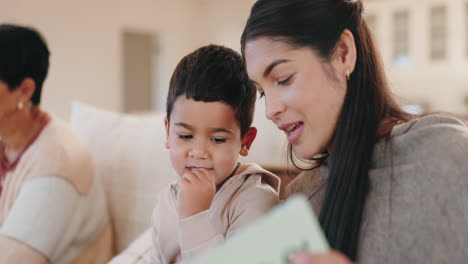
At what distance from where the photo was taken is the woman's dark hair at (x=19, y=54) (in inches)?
50.6

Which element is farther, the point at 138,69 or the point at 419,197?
the point at 138,69

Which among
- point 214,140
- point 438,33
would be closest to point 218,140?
point 214,140

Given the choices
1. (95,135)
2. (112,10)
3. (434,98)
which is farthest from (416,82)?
(95,135)

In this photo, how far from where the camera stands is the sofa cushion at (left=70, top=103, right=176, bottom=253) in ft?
4.66

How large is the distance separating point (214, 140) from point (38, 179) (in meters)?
0.68

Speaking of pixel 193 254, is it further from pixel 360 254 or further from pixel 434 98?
pixel 434 98

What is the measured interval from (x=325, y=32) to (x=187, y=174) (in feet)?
1.23

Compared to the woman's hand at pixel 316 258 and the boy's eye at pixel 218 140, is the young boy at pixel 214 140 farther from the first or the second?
the woman's hand at pixel 316 258

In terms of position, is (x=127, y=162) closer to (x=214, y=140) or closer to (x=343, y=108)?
(x=214, y=140)

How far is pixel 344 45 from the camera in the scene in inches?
30.7

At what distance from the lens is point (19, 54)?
1.31 meters

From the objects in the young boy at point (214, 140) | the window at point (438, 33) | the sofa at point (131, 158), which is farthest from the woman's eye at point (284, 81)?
the window at point (438, 33)

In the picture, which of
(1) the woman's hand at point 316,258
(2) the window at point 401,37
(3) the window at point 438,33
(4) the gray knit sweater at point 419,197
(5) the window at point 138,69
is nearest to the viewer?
(1) the woman's hand at point 316,258

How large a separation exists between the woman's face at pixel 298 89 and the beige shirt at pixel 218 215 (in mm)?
Result: 145
